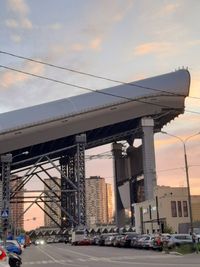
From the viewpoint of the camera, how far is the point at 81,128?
338 feet

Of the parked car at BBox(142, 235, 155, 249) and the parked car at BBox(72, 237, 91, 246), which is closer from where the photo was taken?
the parked car at BBox(142, 235, 155, 249)

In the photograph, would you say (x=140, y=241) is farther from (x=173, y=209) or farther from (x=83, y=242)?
(x=173, y=209)

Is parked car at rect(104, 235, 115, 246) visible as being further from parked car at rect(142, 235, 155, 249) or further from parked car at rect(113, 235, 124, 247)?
parked car at rect(142, 235, 155, 249)

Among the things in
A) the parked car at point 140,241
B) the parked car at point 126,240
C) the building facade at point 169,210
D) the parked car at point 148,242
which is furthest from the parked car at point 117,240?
the building facade at point 169,210

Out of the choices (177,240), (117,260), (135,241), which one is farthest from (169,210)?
(117,260)

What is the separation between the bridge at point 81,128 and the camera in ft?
327

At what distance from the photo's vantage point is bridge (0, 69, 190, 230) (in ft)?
327

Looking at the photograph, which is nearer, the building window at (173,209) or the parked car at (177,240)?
the parked car at (177,240)

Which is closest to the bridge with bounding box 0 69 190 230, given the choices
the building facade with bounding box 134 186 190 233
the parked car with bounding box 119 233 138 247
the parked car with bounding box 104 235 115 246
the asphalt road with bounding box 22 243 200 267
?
the building facade with bounding box 134 186 190 233

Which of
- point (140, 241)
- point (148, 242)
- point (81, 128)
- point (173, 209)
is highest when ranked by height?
point (81, 128)

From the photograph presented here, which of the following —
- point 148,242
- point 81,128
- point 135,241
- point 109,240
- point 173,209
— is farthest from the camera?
point 81,128

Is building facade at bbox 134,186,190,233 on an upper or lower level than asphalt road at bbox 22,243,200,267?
upper

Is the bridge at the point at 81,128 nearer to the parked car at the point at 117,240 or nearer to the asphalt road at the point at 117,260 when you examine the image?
the parked car at the point at 117,240

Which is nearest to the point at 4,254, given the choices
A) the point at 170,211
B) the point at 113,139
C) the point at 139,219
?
the point at 170,211
